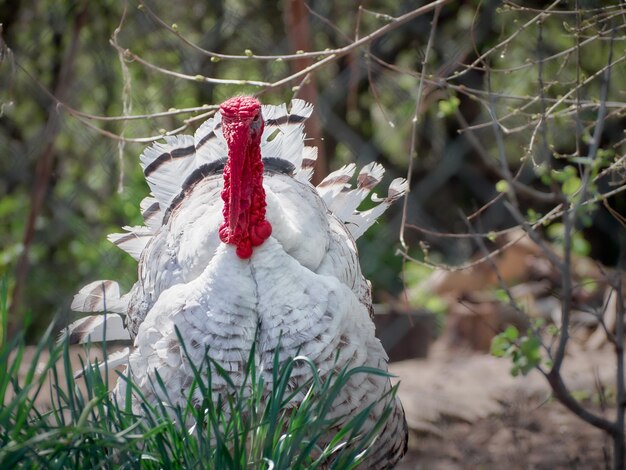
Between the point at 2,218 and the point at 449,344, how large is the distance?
2.53m

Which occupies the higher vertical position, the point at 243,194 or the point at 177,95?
the point at 177,95

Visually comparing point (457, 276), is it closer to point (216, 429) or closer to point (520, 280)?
point (520, 280)

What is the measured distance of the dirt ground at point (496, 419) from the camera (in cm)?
327

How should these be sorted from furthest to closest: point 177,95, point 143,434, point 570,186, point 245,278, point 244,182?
point 177,95 < point 570,186 < point 244,182 < point 245,278 < point 143,434

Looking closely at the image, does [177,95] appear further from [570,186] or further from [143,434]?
[143,434]

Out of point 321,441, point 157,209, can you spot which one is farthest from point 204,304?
point 157,209

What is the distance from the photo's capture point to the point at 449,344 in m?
4.86

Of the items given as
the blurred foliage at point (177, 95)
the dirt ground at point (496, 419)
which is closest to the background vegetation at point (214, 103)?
the blurred foliage at point (177, 95)

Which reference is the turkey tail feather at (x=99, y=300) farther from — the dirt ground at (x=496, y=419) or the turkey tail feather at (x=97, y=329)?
the dirt ground at (x=496, y=419)

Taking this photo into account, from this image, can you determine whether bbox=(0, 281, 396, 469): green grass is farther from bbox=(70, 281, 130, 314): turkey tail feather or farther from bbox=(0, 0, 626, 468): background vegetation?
bbox=(0, 0, 626, 468): background vegetation

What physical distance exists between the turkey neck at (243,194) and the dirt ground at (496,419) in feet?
3.67

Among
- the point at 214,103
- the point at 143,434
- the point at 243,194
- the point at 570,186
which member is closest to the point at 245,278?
the point at 243,194

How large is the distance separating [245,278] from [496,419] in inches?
67.5

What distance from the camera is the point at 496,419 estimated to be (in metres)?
3.68
